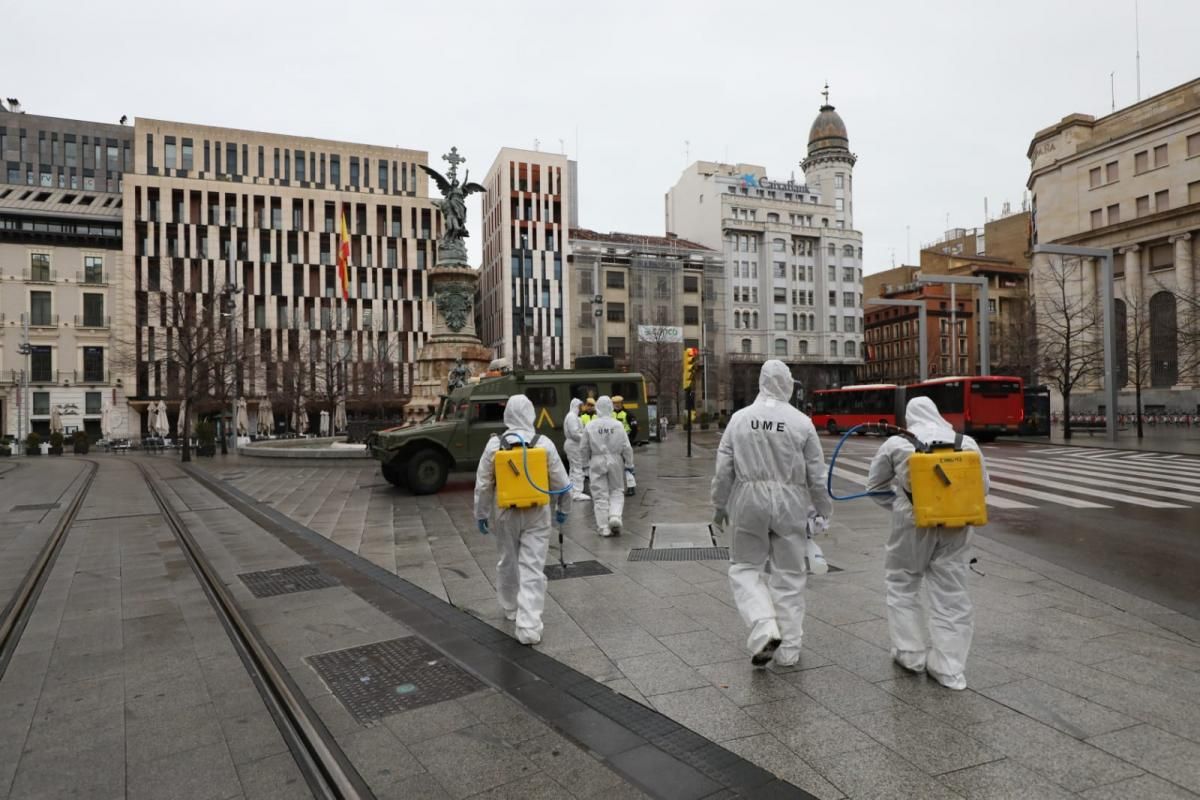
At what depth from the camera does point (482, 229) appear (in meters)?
80.1

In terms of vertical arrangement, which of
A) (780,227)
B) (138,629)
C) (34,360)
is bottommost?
(138,629)

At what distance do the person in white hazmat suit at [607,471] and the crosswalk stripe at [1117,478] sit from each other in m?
9.40

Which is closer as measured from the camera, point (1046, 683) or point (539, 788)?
point (539, 788)

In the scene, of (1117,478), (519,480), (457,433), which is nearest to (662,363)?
(1117,478)

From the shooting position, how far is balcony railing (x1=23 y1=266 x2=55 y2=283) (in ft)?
171

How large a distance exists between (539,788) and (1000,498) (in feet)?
37.2

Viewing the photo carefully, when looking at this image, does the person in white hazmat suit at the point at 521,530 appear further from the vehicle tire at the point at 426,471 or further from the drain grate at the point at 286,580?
the vehicle tire at the point at 426,471

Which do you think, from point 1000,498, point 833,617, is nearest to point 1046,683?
point 833,617

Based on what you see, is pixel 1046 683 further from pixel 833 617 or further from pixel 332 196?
pixel 332 196

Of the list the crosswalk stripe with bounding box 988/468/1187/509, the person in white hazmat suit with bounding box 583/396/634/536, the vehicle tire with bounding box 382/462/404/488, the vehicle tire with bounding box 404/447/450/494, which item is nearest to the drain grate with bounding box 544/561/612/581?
the person in white hazmat suit with bounding box 583/396/634/536

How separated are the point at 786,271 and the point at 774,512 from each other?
248 ft

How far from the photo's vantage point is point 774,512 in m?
4.36

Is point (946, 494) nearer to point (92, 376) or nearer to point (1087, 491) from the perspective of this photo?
point (1087, 491)

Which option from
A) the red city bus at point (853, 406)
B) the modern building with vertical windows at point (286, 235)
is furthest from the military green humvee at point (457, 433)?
the modern building with vertical windows at point (286, 235)
